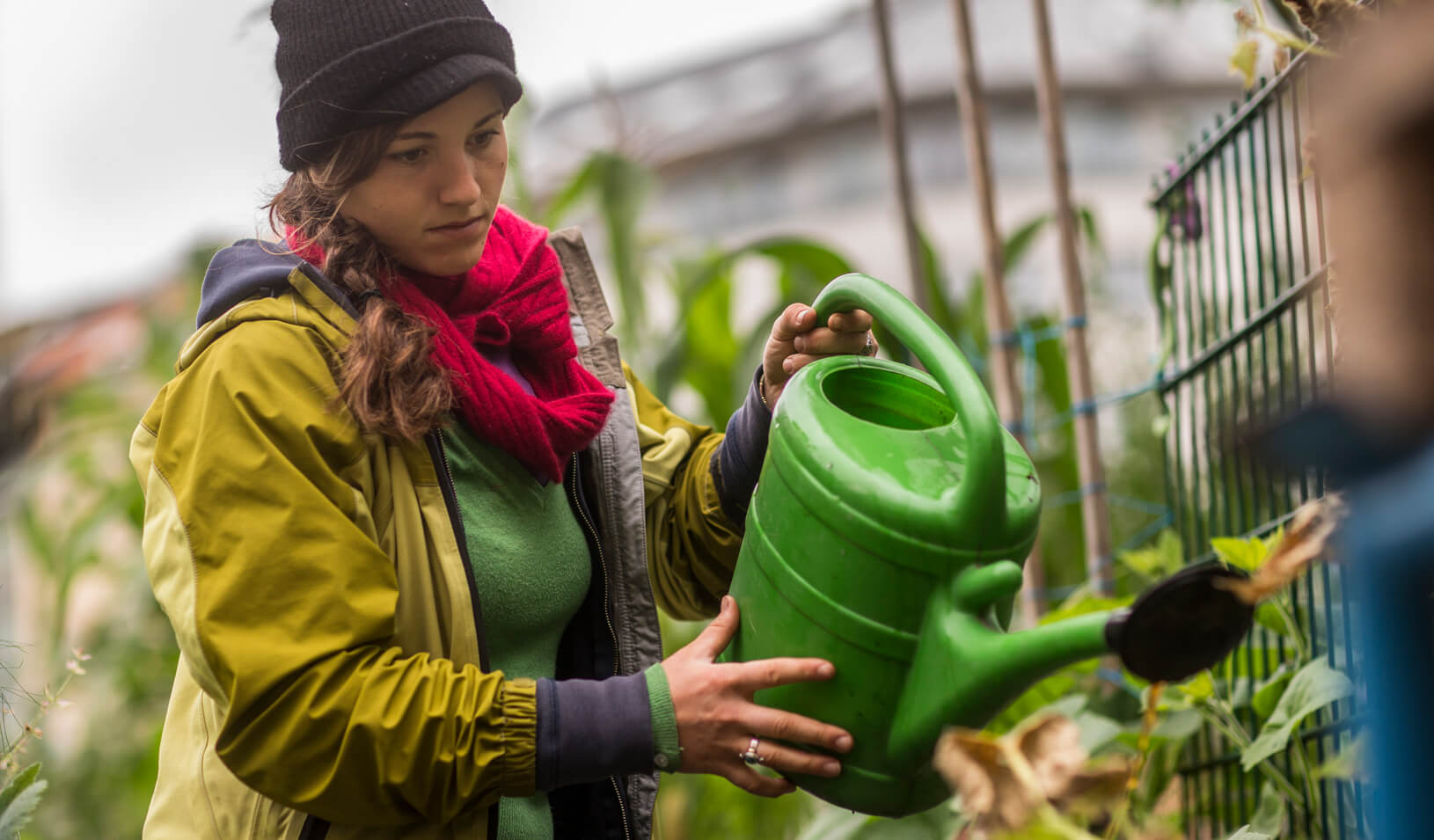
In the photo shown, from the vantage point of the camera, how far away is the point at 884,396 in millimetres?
1304

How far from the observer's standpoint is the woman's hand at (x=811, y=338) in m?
1.33

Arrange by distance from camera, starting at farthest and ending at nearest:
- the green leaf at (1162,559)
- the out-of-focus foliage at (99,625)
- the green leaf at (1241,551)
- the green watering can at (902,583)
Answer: the out-of-focus foliage at (99,625) < the green leaf at (1162,559) < the green leaf at (1241,551) < the green watering can at (902,583)

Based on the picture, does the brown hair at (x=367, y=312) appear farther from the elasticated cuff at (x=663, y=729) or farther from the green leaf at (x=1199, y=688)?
the green leaf at (x=1199, y=688)

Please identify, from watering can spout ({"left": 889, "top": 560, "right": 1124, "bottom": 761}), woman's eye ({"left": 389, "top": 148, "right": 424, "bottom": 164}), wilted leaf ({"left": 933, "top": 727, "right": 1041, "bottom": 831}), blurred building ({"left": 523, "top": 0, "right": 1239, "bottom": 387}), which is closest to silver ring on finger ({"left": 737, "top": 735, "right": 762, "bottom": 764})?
watering can spout ({"left": 889, "top": 560, "right": 1124, "bottom": 761})

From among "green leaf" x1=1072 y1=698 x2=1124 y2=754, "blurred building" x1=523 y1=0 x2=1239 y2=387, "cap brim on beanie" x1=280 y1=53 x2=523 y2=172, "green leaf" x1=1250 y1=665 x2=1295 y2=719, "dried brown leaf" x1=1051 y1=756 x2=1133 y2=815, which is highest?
"blurred building" x1=523 y1=0 x2=1239 y2=387

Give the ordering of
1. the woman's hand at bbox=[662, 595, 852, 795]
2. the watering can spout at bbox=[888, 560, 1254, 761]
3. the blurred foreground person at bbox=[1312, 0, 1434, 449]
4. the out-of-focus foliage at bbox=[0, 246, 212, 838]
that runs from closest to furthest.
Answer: the blurred foreground person at bbox=[1312, 0, 1434, 449] → the watering can spout at bbox=[888, 560, 1254, 761] → the woman's hand at bbox=[662, 595, 852, 795] → the out-of-focus foliage at bbox=[0, 246, 212, 838]

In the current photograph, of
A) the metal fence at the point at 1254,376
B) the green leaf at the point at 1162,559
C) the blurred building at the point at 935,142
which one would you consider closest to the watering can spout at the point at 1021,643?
the metal fence at the point at 1254,376

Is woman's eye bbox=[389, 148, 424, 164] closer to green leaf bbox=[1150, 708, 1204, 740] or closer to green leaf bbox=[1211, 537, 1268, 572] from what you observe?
green leaf bbox=[1211, 537, 1268, 572]

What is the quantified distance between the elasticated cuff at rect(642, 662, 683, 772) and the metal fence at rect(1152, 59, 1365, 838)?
0.66 metres

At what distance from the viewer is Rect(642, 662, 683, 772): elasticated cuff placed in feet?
3.60

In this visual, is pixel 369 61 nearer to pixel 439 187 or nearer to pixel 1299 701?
pixel 439 187

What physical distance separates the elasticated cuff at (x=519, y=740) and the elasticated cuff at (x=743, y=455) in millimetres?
378

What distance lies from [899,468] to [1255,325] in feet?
3.09

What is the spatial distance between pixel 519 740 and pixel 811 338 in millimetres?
510
